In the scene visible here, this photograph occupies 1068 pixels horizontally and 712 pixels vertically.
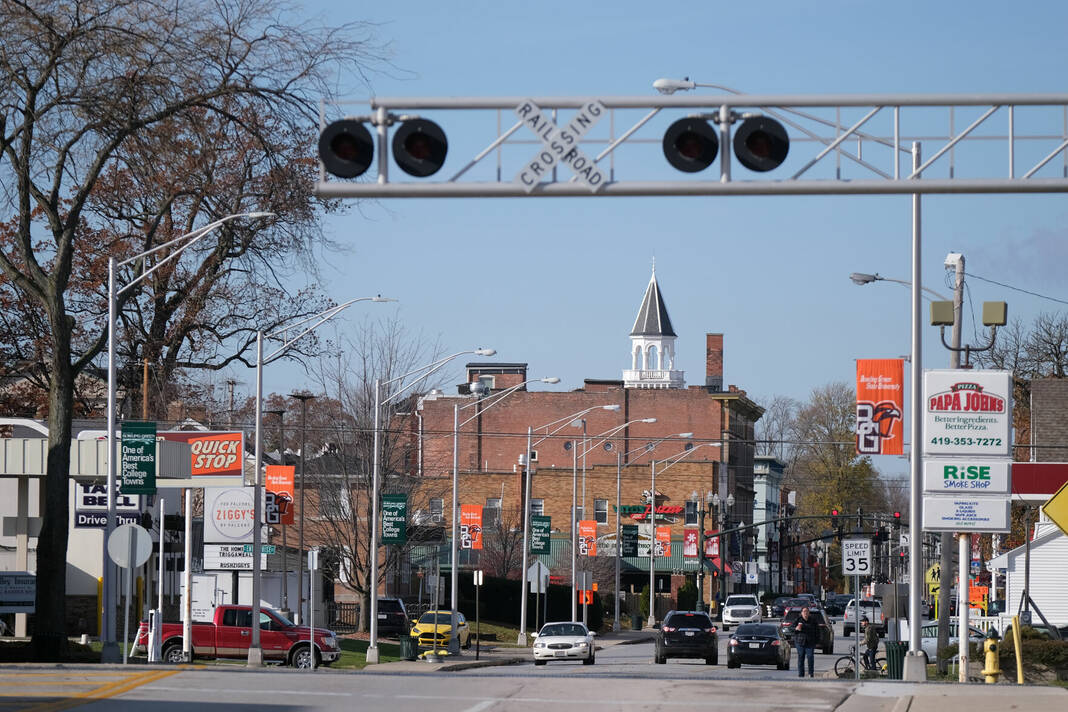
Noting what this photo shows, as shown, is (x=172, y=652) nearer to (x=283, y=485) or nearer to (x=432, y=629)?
(x=283, y=485)

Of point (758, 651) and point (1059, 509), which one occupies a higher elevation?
point (1059, 509)

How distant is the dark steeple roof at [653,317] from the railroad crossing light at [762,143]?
116259 mm

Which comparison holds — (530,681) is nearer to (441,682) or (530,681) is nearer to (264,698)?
(441,682)

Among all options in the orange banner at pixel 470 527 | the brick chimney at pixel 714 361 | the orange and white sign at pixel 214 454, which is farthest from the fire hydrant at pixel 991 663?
the brick chimney at pixel 714 361

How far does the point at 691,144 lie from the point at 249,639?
82.7 ft

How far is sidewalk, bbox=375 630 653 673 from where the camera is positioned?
36.9 metres

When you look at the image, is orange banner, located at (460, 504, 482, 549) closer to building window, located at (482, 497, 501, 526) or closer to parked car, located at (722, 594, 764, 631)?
parked car, located at (722, 594, 764, 631)

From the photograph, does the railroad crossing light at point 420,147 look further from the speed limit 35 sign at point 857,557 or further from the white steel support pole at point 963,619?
the speed limit 35 sign at point 857,557

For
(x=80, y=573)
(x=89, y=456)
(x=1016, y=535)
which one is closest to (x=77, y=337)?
(x=80, y=573)

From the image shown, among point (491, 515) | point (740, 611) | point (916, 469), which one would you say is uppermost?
point (916, 469)

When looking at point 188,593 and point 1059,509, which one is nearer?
point 1059,509

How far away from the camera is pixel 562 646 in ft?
143

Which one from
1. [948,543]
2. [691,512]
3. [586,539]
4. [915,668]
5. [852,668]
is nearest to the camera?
[915,668]

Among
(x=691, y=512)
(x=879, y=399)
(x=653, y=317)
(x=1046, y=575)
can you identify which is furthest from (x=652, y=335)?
(x=879, y=399)
